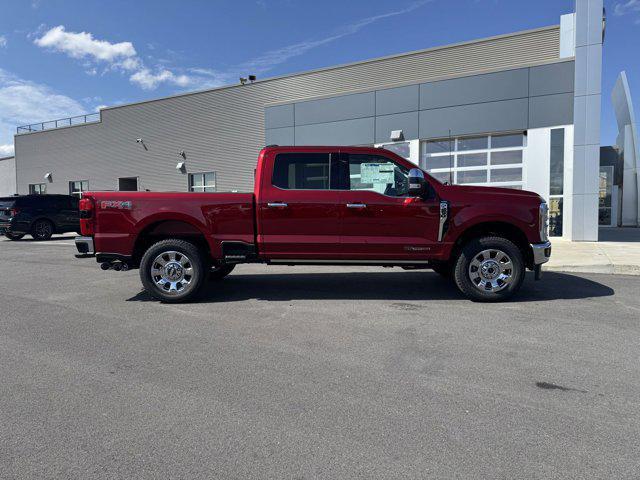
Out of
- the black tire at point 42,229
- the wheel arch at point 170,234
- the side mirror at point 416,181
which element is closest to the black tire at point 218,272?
the wheel arch at point 170,234

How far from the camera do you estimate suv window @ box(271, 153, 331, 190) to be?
6395 millimetres

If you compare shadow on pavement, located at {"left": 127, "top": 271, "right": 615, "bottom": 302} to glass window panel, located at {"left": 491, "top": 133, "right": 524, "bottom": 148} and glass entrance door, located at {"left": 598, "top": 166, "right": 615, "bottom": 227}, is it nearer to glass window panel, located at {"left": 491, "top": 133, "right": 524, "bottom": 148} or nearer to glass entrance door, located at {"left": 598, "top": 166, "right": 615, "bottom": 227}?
glass window panel, located at {"left": 491, "top": 133, "right": 524, "bottom": 148}

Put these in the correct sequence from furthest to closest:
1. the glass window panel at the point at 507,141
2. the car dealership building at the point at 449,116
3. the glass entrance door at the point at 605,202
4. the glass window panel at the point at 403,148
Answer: the glass entrance door at the point at 605,202 < the glass window panel at the point at 403,148 < the glass window panel at the point at 507,141 < the car dealership building at the point at 449,116

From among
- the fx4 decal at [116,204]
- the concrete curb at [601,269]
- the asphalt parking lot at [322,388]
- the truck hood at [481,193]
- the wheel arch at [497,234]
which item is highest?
the truck hood at [481,193]

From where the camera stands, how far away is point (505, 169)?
1536cm

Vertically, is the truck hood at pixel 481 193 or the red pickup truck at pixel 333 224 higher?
the truck hood at pixel 481 193

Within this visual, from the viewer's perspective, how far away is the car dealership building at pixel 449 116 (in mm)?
13922

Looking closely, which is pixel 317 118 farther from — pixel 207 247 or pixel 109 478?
pixel 109 478

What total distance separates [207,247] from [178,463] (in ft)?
14.2

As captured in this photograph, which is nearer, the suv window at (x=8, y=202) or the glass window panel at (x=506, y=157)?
the glass window panel at (x=506, y=157)

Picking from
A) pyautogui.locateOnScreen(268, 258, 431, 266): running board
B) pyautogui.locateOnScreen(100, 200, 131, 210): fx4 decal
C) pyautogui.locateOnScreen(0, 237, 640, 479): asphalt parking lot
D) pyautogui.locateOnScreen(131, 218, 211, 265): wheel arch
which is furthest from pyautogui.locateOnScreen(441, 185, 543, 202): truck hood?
pyautogui.locateOnScreen(100, 200, 131, 210): fx4 decal

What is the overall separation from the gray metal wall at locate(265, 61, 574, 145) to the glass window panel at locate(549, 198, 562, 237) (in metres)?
2.53

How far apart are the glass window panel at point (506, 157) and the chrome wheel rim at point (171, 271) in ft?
41.2

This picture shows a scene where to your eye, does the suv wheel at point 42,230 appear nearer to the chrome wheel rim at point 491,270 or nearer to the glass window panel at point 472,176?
the glass window panel at point 472,176
